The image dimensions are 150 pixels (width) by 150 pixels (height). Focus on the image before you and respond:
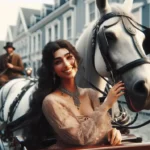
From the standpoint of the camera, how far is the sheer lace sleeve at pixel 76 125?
1735 millimetres

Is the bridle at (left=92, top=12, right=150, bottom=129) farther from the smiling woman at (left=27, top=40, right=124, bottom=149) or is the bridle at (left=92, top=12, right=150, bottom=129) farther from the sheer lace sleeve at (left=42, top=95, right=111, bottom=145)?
the sheer lace sleeve at (left=42, top=95, right=111, bottom=145)

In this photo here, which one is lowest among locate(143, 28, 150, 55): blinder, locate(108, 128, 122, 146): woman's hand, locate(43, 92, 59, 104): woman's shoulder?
locate(108, 128, 122, 146): woman's hand

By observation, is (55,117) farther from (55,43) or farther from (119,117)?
(119,117)

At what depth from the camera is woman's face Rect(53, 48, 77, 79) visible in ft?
6.22

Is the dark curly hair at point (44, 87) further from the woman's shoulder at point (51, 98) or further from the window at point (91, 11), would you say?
the window at point (91, 11)

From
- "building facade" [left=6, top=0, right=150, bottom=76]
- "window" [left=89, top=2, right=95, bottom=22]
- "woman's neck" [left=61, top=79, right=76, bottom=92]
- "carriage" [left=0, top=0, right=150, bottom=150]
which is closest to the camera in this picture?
"carriage" [left=0, top=0, right=150, bottom=150]

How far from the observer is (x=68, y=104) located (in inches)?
72.7

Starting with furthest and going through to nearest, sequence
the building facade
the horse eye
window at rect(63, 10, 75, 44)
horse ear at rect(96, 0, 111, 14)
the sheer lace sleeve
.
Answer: window at rect(63, 10, 75, 44), the building facade, horse ear at rect(96, 0, 111, 14), the horse eye, the sheer lace sleeve

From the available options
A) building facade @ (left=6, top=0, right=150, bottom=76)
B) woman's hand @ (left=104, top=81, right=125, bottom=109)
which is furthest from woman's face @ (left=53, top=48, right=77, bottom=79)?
building facade @ (left=6, top=0, right=150, bottom=76)

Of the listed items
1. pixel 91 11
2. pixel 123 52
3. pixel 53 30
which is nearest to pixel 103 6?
pixel 123 52

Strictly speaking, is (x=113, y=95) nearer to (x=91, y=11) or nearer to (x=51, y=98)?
(x=51, y=98)

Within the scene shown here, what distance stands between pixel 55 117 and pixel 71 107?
0.46ft

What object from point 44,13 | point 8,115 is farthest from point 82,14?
point 8,115

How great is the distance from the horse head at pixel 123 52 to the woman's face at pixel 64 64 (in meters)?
0.33
